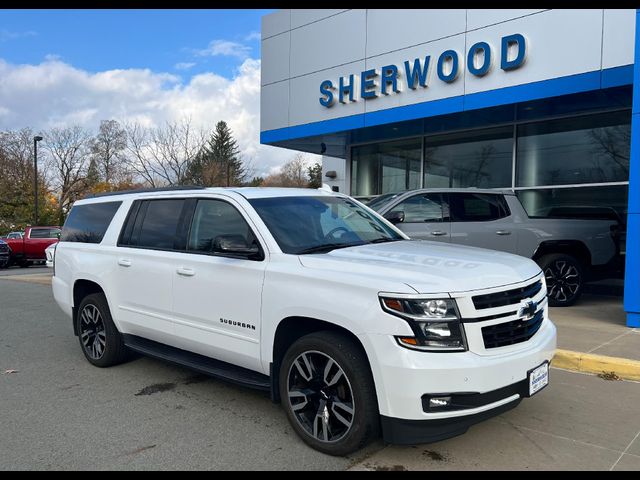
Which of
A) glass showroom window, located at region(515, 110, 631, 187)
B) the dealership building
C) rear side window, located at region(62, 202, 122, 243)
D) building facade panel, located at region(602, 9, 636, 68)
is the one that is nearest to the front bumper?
rear side window, located at region(62, 202, 122, 243)

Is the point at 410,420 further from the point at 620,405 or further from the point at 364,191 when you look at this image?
the point at 364,191

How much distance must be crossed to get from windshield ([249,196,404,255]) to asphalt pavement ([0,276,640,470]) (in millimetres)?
1450

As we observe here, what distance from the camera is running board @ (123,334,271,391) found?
13.4ft

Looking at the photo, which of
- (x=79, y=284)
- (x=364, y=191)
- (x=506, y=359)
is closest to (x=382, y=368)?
(x=506, y=359)

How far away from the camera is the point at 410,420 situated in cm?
317

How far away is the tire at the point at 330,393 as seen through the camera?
3.34 m

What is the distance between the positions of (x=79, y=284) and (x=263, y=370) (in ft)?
10.3

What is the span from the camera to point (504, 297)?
342 cm

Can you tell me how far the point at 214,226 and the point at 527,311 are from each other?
263cm

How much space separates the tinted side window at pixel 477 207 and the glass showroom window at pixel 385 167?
4.26m

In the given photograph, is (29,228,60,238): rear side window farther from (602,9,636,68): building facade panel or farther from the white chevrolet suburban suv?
(602,9,636,68): building facade panel

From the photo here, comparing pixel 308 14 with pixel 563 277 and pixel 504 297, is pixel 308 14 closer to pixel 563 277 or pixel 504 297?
pixel 563 277

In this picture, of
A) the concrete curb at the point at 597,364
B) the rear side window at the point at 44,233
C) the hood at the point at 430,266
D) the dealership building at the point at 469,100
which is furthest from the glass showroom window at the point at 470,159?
the rear side window at the point at 44,233

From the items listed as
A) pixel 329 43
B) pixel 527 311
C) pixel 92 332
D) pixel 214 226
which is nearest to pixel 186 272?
pixel 214 226
